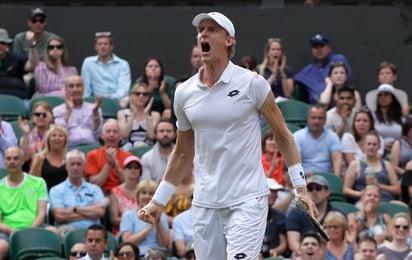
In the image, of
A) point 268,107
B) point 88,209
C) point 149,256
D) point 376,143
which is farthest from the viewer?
point 376,143

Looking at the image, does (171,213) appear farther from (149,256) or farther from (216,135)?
(216,135)

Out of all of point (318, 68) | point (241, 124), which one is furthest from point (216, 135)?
point (318, 68)

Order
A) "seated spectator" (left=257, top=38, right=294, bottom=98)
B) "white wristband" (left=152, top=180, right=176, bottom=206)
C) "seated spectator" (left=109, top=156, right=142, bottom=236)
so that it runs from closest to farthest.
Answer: "white wristband" (left=152, top=180, right=176, bottom=206) < "seated spectator" (left=109, top=156, right=142, bottom=236) < "seated spectator" (left=257, top=38, right=294, bottom=98)

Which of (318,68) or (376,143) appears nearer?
(376,143)

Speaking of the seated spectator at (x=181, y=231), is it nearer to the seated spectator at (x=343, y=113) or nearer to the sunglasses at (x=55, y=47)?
the seated spectator at (x=343, y=113)

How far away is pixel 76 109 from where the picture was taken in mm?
14680

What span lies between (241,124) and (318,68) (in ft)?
25.6

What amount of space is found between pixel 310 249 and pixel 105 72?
4548 millimetres

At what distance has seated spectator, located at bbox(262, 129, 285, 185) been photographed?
45.6ft

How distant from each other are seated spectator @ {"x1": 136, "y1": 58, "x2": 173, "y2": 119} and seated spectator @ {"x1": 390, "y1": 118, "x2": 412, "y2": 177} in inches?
101

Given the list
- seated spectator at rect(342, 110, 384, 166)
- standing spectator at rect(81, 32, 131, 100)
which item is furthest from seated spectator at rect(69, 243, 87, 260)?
standing spectator at rect(81, 32, 131, 100)

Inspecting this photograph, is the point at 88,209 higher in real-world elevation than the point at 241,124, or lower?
lower

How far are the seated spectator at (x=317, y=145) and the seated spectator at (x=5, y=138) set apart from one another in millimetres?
2987

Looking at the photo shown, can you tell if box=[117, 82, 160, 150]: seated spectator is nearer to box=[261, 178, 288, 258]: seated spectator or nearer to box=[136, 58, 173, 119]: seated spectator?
box=[136, 58, 173, 119]: seated spectator
